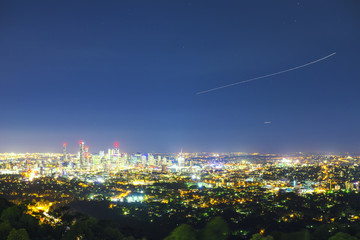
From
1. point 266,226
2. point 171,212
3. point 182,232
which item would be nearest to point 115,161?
point 171,212

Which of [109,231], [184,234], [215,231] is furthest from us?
[109,231]

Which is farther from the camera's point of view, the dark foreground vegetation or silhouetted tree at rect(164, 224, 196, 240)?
the dark foreground vegetation

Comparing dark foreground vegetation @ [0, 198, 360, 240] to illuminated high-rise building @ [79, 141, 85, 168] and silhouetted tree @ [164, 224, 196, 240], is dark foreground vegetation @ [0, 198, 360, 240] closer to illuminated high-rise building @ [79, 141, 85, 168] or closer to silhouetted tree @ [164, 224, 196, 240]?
silhouetted tree @ [164, 224, 196, 240]

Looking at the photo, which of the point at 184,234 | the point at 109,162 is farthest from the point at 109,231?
the point at 109,162

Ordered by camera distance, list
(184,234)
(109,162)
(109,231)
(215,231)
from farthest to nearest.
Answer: (109,162), (109,231), (215,231), (184,234)

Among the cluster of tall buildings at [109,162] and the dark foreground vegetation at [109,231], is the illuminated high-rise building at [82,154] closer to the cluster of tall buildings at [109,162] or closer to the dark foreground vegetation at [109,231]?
the cluster of tall buildings at [109,162]

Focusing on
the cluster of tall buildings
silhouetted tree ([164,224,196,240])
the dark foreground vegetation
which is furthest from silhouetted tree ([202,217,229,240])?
the cluster of tall buildings

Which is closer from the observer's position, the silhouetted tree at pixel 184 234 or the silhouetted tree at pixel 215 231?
the silhouetted tree at pixel 184 234

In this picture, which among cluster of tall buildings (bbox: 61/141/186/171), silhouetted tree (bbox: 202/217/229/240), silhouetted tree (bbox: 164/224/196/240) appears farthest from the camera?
cluster of tall buildings (bbox: 61/141/186/171)

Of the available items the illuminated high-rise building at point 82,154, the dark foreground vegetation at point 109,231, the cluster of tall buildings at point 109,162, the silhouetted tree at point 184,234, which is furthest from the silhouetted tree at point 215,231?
the illuminated high-rise building at point 82,154

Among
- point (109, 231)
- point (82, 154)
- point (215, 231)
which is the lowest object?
point (109, 231)

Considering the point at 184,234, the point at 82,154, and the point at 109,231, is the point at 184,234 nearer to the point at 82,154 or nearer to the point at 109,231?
the point at 109,231

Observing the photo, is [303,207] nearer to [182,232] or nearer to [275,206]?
[275,206]
